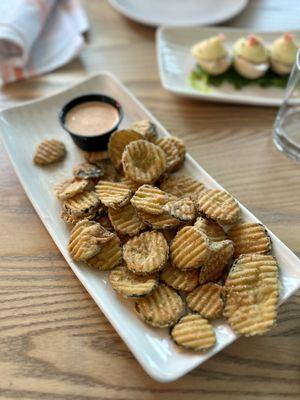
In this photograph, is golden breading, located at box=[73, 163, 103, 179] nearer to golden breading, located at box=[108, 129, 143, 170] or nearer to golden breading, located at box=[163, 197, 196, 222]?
golden breading, located at box=[108, 129, 143, 170]

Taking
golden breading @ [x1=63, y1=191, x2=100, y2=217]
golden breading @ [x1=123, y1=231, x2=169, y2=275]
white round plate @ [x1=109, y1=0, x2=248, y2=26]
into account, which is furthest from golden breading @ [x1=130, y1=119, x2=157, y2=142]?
white round plate @ [x1=109, y1=0, x2=248, y2=26]

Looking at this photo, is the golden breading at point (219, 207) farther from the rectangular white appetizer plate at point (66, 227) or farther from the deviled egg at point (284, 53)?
the deviled egg at point (284, 53)

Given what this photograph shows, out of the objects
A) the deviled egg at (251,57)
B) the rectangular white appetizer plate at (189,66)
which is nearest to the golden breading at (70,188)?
the rectangular white appetizer plate at (189,66)

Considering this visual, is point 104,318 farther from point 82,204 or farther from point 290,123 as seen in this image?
point 290,123

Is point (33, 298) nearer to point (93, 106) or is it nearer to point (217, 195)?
point (217, 195)

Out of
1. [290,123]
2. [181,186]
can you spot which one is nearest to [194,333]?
[181,186]

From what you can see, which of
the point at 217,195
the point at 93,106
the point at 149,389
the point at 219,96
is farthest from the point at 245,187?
the point at 149,389
